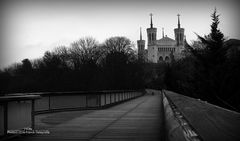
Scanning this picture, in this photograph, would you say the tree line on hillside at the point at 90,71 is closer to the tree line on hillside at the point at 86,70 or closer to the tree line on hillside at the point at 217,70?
the tree line on hillside at the point at 86,70

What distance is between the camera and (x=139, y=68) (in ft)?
257

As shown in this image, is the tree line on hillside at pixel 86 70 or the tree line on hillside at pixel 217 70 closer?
the tree line on hillside at pixel 217 70

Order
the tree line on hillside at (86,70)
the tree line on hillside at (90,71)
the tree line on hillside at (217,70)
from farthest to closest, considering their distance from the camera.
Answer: the tree line on hillside at (86,70), the tree line on hillside at (90,71), the tree line on hillside at (217,70)

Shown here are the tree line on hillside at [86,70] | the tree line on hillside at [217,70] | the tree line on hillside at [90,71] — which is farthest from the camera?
the tree line on hillside at [86,70]

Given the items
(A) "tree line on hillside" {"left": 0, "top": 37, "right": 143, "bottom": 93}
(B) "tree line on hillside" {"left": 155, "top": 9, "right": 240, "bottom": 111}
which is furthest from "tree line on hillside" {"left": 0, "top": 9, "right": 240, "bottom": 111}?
(B) "tree line on hillside" {"left": 155, "top": 9, "right": 240, "bottom": 111}

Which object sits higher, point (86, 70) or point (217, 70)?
point (86, 70)

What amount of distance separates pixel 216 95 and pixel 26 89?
155 feet

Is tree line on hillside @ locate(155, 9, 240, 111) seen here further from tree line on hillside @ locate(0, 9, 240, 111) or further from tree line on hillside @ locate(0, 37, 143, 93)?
tree line on hillside @ locate(0, 37, 143, 93)

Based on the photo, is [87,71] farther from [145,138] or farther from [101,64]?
[145,138]

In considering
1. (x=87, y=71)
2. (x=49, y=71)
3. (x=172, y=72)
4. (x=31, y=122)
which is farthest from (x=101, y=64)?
(x=31, y=122)

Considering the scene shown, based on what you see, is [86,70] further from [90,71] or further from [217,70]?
[217,70]

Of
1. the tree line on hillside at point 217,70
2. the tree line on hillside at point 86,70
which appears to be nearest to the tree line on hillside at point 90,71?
the tree line on hillside at point 86,70

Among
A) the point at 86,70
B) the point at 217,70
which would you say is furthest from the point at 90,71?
the point at 217,70

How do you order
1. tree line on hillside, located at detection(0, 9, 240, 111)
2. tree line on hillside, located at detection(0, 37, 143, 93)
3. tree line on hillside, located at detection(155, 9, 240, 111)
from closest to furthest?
1. tree line on hillside, located at detection(155, 9, 240, 111)
2. tree line on hillside, located at detection(0, 9, 240, 111)
3. tree line on hillside, located at detection(0, 37, 143, 93)
